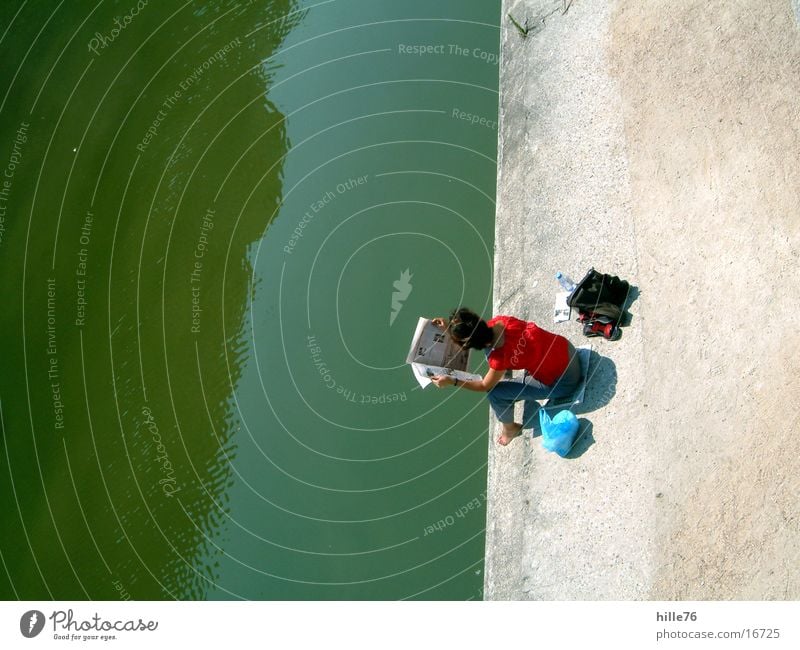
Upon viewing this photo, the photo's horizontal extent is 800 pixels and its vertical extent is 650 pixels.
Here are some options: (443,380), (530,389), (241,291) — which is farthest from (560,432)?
(241,291)

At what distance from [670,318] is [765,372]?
784 millimetres

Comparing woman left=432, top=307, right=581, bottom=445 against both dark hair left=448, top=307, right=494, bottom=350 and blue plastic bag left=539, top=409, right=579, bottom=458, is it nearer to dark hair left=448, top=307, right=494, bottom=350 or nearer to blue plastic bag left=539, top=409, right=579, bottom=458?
dark hair left=448, top=307, right=494, bottom=350

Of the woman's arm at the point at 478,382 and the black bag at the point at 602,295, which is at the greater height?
the black bag at the point at 602,295

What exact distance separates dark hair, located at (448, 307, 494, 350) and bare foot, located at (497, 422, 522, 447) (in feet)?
2.76

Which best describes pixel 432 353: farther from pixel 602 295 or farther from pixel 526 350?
pixel 602 295

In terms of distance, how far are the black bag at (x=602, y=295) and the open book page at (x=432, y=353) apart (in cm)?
82

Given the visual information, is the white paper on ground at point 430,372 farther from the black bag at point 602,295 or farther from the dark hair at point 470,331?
the black bag at point 602,295

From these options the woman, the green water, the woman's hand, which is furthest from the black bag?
the green water

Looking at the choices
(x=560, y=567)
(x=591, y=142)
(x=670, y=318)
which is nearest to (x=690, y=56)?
(x=591, y=142)

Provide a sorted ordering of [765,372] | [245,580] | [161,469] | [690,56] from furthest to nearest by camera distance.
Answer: [161,469] < [245,580] < [690,56] < [765,372]

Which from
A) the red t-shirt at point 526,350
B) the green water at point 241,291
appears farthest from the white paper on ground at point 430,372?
the green water at point 241,291

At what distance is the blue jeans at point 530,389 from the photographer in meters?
6.11
